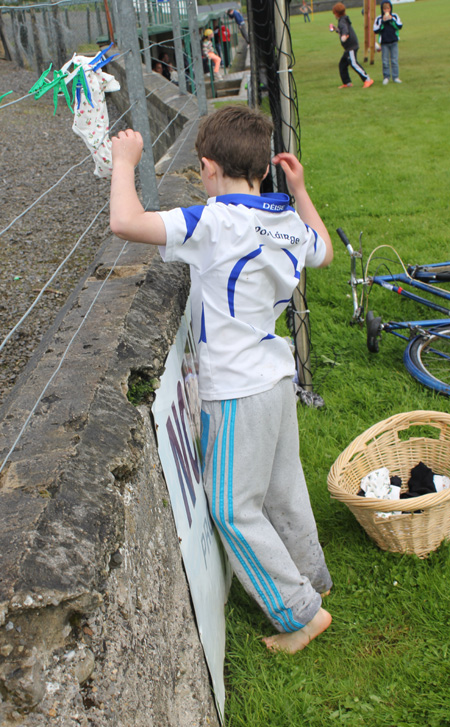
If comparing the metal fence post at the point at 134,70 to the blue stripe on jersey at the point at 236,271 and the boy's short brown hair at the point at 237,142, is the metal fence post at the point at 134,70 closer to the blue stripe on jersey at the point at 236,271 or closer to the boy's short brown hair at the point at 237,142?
the boy's short brown hair at the point at 237,142

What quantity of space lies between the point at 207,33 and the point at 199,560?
16.6 metres

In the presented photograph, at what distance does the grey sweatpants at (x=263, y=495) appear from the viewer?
2004 mm

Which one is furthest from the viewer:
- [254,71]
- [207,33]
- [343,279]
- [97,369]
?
[207,33]

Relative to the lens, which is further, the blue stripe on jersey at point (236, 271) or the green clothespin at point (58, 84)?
the blue stripe on jersey at point (236, 271)

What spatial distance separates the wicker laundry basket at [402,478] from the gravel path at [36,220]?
5.89 feet

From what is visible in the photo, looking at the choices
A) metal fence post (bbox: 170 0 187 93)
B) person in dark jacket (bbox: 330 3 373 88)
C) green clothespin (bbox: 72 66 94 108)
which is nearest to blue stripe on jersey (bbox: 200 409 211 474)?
green clothespin (bbox: 72 66 94 108)

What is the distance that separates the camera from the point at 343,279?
211 inches

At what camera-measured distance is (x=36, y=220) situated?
19.6ft

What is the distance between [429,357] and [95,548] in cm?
319

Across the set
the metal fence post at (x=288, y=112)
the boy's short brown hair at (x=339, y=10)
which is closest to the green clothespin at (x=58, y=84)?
the metal fence post at (x=288, y=112)

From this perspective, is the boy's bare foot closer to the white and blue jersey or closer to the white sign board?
the white sign board

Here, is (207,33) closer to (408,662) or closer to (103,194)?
(103,194)

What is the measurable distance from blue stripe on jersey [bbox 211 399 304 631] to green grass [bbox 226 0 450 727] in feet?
0.79

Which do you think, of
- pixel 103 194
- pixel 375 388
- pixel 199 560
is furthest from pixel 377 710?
pixel 103 194
